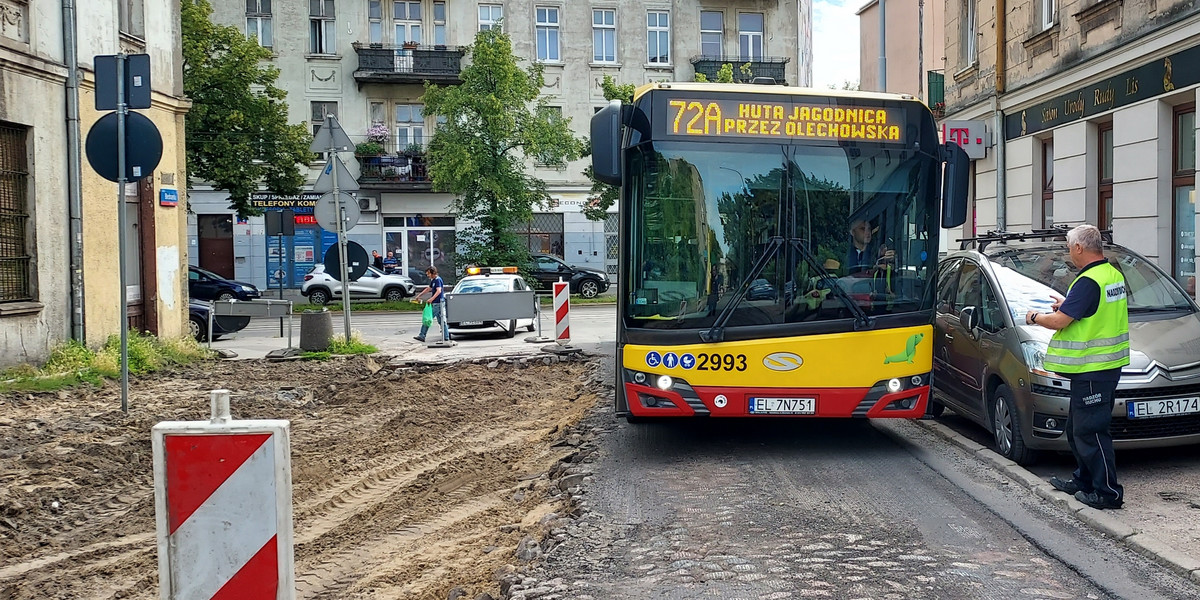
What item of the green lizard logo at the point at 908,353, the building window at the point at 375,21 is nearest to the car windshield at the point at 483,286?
the green lizard logo at the point at 908,353

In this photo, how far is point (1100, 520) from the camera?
628 centimetres

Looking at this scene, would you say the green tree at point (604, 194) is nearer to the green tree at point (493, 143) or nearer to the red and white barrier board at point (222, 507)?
the green tree at point (493, 143)

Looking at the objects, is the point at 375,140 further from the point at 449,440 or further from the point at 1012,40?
the point at 449,440

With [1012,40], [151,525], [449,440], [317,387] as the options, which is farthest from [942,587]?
[1012,40]

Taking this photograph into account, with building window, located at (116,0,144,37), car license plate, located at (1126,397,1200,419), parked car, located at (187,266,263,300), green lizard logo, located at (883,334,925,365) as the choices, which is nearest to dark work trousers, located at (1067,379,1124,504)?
car license plate, located at (1126,397,1200,419)

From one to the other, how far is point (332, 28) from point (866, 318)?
3657 centimetres

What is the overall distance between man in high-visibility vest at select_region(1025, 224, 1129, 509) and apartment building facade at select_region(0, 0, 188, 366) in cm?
933

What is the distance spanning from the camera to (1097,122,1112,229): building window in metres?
16.5

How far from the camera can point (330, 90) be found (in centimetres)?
4134

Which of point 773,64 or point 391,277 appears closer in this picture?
point 391,277

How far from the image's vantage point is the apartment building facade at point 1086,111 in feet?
47.0

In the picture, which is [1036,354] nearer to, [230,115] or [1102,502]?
[1102,502]

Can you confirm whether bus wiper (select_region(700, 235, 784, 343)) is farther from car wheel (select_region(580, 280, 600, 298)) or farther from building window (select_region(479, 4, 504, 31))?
building window (select_region(479, 4, 504, 31))

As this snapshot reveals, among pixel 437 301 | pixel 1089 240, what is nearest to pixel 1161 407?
pixel 1089 240
